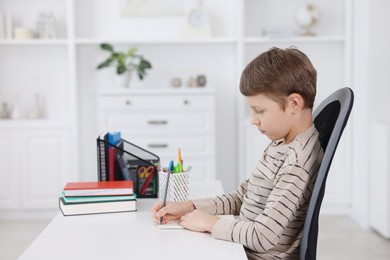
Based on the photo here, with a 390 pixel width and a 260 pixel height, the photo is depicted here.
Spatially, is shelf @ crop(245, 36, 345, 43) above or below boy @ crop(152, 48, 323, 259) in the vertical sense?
above

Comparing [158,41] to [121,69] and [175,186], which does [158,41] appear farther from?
[175,186]

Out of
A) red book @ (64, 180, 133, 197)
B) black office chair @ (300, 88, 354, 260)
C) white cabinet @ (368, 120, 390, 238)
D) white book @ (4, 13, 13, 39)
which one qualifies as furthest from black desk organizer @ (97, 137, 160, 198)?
white book @ (4, 13, 13, 39)

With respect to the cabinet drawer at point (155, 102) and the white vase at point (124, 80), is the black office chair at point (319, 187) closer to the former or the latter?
the cabinet drawer at point (155, 102)

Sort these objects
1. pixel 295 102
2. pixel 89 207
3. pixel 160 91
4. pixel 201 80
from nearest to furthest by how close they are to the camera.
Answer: pixel 295 102
pixel 89 207
pixel 160 91
pixel 201 80

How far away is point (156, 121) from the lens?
4.49m

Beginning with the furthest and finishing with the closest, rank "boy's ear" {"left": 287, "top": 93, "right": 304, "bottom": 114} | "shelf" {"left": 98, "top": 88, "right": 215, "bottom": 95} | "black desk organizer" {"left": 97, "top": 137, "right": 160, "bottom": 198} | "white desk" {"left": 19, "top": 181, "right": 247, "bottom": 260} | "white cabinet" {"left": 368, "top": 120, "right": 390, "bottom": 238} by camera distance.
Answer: "shelf" {"left": 98, "top": 88, "right": 215, "bottom": 95} → "white cabinet" {"left": 368, "top": 120, "right": 390, "bottom": 238} → "black desk organizer" {"left": 97, "top": 137, "right": 160, "bottom": 198} → "boy's ear" {"left": 287, "top": 93, "right": 304, "bottom": 114} → "white desk" {"left": 19, "top": 181, "right": 247, "bottom": 260}

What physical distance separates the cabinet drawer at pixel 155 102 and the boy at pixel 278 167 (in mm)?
2684

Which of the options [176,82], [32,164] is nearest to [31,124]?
[32,164]

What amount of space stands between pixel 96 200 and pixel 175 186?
241mm

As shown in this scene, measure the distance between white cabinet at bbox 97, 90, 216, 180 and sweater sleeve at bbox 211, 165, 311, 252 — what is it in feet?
9.24

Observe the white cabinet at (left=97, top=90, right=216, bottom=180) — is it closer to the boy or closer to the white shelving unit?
the white shelving unit

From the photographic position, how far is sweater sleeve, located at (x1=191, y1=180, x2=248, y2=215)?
6.36ft

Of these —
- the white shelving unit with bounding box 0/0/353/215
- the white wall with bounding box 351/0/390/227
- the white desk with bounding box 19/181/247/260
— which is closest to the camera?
the white desk with bounding box 19/181/247/260

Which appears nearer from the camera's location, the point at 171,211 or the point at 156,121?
the point at 171,211
